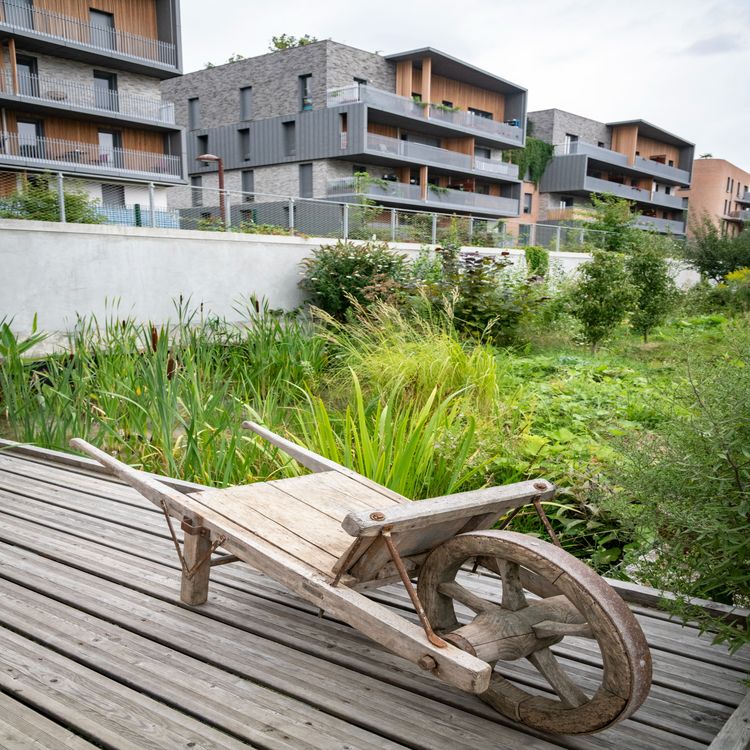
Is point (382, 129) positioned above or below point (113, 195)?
above

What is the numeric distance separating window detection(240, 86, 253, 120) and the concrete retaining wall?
72.5ft

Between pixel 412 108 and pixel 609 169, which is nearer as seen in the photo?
pixel 412 108

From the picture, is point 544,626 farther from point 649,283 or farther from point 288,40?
point 288,40

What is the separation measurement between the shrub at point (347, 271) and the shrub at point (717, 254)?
15740 millimetres

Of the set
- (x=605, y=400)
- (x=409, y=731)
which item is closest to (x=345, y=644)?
(x=409, y=731)

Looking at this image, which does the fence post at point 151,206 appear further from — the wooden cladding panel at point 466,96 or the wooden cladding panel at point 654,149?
the wooden cladding panel at point 654,149

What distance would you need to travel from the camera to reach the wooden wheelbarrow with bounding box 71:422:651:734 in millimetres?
1840

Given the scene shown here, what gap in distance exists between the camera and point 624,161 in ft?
152

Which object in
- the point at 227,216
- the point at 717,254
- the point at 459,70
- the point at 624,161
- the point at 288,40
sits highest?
the point at 288,40

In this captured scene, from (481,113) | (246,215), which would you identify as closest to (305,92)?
(481,113)

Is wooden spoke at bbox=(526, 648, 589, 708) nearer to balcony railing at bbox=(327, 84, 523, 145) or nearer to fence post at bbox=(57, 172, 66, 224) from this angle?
fence post at bbox=(57, 172, 66, 224)

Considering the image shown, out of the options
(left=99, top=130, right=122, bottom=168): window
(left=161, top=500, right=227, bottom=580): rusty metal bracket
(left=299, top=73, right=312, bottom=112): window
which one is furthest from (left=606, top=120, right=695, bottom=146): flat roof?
(left=161, top=500, right=227, bottom=580): rusty metal bracket

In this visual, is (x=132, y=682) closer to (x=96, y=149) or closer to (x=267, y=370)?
(x=267, y=370)

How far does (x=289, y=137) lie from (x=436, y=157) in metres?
6.79
